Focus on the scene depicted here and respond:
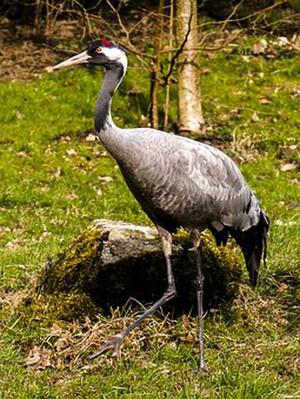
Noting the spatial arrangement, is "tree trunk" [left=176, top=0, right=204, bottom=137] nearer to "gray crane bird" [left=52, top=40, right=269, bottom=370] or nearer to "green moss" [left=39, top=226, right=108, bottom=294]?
"green moss" [left=39, top=226, right=108, bottom=294]

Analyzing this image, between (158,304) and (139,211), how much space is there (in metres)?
3.40

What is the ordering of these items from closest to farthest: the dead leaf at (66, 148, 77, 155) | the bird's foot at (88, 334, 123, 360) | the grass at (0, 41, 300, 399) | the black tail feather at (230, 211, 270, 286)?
the grass at (0, 41, 300, 399), the bird's foot at (88, 334, 123, 360), the black tail feather at (230, 211, 270, 286), the dead leaf at (66, 148, 77, 155)

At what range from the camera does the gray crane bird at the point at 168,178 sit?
15.5ft

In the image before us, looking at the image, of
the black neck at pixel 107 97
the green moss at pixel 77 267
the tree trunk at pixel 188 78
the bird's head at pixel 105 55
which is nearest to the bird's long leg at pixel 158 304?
the green moss at pixel 77 267

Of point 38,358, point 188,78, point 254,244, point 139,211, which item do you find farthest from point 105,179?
point 38,358

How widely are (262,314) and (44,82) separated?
23.4 ft

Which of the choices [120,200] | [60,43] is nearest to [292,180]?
[120,200]

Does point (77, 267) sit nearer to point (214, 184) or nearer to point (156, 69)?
point (214, 184)

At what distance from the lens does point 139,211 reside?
8.40 m

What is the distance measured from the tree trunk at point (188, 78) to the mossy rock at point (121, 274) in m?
4.97

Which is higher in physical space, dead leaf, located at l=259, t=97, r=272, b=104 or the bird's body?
the bird's body

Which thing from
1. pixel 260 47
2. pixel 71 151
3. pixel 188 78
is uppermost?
pixel 260 47

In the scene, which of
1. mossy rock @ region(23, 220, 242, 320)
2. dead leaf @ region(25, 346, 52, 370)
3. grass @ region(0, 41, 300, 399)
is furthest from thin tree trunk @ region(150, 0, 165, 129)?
dead leaf @ region(25, 346, 52, 370)

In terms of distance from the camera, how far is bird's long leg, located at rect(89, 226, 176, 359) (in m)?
4.85
